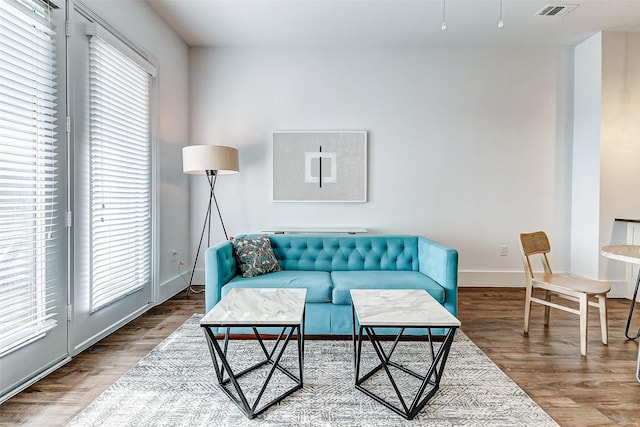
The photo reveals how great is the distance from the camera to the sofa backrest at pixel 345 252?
10.5ft

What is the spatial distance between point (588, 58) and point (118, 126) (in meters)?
5.07

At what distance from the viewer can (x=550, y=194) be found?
4145 millimetres

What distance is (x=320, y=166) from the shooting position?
162 inches

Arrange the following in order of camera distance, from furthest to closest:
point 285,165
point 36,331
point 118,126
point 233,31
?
point 285,165 < point 233,31 < point 118,126 < point 36,331

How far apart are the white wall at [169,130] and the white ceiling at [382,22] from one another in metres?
0.21

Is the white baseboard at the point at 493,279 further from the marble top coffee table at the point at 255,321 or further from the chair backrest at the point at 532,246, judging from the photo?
the marble top coffee table at the point at 255,321

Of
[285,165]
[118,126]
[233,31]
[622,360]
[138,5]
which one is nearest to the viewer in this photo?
[622,360]

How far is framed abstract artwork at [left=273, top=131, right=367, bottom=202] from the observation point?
4109mm

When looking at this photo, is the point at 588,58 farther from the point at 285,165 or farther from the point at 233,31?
the point at 233,31

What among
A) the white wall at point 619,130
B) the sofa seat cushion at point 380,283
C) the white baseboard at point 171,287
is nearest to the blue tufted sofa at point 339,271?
the sofa seat cushion at point 380,283

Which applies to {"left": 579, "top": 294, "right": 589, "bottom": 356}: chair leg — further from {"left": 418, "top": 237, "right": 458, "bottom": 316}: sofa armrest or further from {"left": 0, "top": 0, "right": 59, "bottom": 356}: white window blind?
{"left": 0, "top": 0, "right": 59, "bottom": 356}: white window blind

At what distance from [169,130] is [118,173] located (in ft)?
3.52

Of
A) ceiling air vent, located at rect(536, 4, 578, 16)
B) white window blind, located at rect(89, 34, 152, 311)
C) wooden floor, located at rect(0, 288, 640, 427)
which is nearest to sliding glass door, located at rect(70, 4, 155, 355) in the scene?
white window blind, located at rect(89, 34, 152, 311)

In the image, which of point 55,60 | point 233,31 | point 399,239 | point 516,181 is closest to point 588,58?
point 516,181
